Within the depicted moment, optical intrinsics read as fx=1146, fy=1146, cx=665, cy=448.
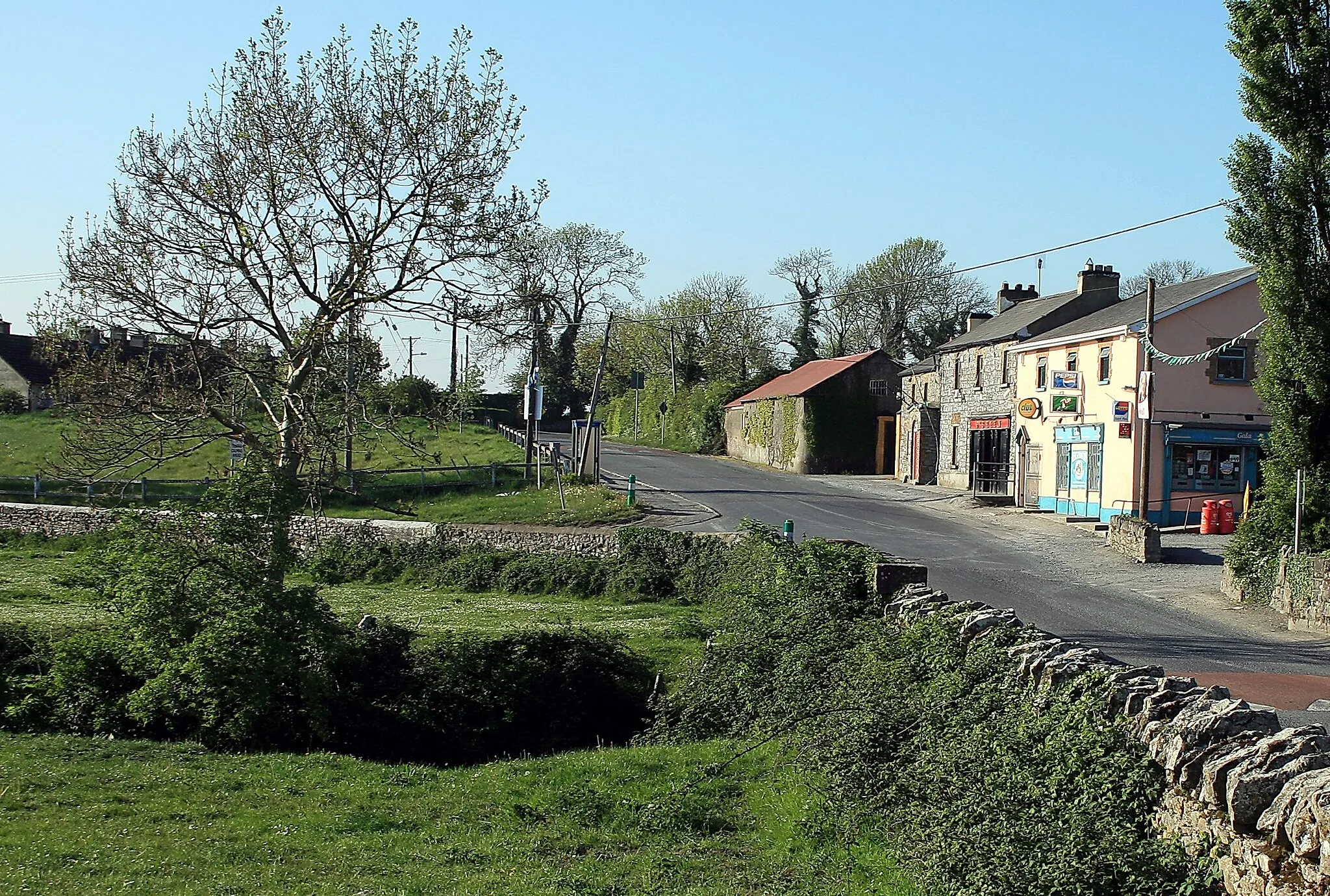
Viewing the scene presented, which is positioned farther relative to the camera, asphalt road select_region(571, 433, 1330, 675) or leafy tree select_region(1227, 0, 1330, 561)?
leafy tree select_region(1227, 0, 1330, 561)

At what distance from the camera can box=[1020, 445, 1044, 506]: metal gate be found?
37156mm

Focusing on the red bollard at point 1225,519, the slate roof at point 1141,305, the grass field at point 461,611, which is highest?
the slate roof at point 1141,305

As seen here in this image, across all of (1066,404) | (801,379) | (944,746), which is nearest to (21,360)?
(801,379)

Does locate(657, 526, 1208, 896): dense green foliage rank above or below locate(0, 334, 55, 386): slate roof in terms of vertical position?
below

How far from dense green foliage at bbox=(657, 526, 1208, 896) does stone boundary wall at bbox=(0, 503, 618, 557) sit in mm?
12540

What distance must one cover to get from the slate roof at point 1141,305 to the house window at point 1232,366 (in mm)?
969

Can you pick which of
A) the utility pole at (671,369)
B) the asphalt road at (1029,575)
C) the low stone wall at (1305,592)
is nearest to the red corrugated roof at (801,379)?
the utility pole at (671,369)

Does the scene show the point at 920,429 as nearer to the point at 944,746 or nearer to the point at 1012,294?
the point at 1012,294

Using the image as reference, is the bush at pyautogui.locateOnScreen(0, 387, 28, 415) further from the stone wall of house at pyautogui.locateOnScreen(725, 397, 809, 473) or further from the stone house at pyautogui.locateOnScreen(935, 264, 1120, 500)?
the stone house at pyautogui.locateOnScreen(935, 264, 1120, 500)

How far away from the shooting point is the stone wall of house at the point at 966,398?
135 feet

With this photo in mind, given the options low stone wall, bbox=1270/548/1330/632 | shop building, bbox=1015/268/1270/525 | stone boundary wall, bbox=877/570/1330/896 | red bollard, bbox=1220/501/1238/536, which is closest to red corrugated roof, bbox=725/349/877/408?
shop building, bbox=1015/268/1270/525

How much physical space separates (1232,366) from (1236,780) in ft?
99.5

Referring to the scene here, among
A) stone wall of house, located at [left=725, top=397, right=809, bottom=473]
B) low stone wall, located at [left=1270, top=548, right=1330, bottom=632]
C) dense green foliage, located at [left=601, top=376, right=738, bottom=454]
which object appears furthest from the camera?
dense green foliage, located at [left=601, top=376, right=738, bottom=454]

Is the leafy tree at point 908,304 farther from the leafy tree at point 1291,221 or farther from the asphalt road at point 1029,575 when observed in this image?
the leafy tree at point 1291,221
